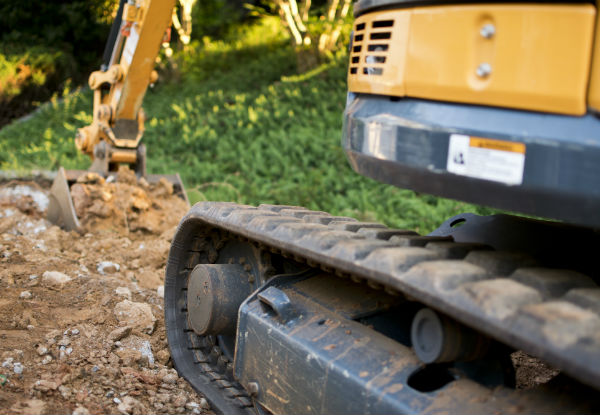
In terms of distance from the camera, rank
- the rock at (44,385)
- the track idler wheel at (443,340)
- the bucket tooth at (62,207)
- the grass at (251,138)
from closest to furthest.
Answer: the track idler wheel at (443,340), the rock at (44,385), the bucket tooth at (62,207), the grass at (251,138)

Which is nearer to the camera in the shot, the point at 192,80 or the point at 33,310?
the point at 33,310

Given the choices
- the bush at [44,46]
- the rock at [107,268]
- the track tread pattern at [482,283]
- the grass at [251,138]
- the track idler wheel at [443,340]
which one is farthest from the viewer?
the bush at [44,46]

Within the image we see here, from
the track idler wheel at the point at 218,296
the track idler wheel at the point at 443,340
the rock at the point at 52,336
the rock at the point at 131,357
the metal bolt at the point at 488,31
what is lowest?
the rock at the point at 131,357

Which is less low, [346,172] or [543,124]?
[543,124]

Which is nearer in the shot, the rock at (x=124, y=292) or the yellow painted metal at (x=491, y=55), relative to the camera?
the yellow painted metal at (x=491, y=55)

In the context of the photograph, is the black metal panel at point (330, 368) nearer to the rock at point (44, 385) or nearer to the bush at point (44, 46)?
the rock at point (44, 385)

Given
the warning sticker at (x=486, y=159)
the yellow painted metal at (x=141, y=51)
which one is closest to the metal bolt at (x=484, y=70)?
the warning sticker at (x=486, y=159)

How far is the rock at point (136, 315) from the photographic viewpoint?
332cm

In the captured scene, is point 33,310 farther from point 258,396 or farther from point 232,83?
point 232,83

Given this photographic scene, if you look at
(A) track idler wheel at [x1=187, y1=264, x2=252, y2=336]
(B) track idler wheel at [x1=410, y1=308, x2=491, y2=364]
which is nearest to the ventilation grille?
(B) track idler wheel at [x1=410, y1=308, x2=491, y2=364]

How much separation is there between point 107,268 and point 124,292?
92 centimetres

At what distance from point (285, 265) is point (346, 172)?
5649 mm

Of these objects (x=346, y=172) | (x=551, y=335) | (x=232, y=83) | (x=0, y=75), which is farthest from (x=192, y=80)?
(x=551, y=335)

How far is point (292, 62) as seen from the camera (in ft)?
44.1
